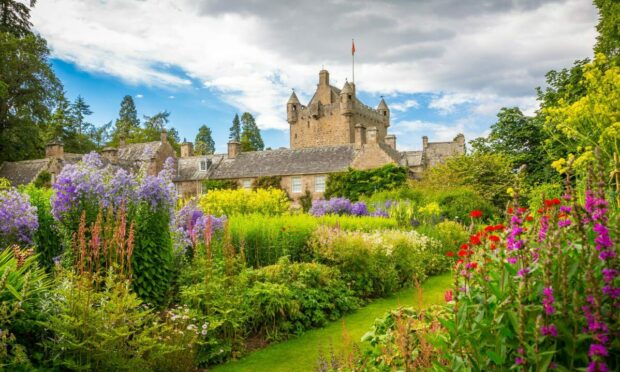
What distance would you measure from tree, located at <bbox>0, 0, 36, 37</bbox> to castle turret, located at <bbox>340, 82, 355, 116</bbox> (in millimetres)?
27320

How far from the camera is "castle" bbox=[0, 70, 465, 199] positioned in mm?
31531

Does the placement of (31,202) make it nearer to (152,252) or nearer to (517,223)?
(152,252)

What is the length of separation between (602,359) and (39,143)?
39196 millimetres

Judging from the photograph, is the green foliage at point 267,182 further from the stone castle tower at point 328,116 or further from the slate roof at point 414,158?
the stone castle tower at point 328,116

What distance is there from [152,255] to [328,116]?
42772 millimetres

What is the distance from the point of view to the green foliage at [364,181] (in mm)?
29578

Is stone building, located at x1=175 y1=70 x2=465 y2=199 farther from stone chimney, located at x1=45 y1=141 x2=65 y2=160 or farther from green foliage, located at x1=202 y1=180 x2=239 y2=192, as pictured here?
stone chimney, located at x1=45 y1=141 x2=65 y2=160

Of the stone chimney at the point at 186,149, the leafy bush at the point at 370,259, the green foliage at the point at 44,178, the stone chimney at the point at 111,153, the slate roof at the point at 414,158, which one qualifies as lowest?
the leafy bush at the point at 370,259

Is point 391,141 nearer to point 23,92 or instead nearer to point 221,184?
point 221,184

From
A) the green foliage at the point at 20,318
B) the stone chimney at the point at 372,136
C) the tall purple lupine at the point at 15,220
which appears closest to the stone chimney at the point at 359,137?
the stone chimney at the point at 372,136

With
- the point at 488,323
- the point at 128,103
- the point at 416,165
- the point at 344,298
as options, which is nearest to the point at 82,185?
the point at 344,298

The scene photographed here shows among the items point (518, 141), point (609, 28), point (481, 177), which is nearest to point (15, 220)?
point (481, 177)

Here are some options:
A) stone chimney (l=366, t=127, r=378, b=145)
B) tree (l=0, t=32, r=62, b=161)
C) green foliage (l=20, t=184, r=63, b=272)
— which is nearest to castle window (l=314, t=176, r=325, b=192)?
stone chimney (l=366, t=127, r=378, b=145)

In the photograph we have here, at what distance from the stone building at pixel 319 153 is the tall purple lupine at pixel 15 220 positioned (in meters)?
24.7
